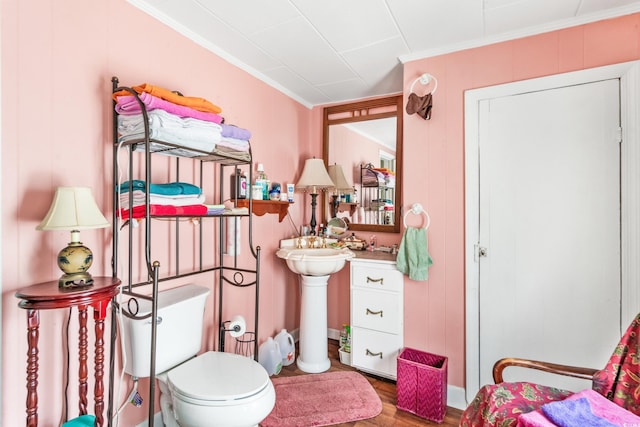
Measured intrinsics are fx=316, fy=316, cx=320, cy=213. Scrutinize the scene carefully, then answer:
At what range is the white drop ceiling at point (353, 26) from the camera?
168 centimetres

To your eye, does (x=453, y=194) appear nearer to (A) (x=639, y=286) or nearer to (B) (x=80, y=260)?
(A) (x=639, y=286)

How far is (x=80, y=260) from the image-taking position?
1243 mm

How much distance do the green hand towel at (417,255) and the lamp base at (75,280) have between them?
1.80 m

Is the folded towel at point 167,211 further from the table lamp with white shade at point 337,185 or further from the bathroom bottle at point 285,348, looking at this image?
the table lamp with white shade at point 337,185

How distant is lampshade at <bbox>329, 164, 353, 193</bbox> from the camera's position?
302cm

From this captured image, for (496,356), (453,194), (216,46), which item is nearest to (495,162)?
(453,194)

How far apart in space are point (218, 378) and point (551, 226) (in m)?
2.02

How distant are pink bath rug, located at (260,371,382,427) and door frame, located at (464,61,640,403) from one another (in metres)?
0.70

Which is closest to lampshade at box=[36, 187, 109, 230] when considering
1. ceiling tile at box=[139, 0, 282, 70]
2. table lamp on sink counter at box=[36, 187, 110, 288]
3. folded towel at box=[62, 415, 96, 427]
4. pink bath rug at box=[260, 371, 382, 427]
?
table lamp on sink counter at box=[36, 187, 110, 288]

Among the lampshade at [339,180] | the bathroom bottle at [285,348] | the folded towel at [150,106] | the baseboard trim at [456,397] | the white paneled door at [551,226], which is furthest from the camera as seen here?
the lampshade at [339,180]

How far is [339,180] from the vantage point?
10.00 feet

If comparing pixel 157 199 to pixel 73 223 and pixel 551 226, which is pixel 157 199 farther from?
pixel 551 226

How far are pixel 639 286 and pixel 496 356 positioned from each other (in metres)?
0.84

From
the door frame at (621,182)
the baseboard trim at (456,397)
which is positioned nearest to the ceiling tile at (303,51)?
the door frame at (621,182)
